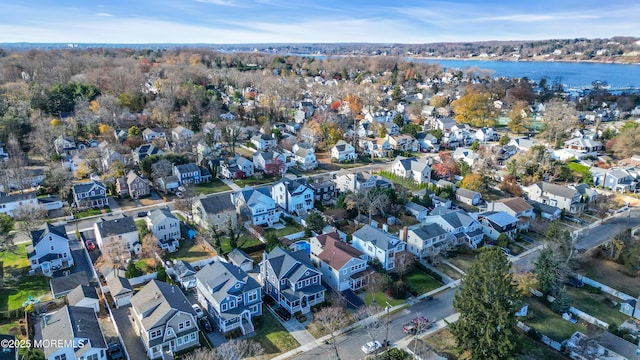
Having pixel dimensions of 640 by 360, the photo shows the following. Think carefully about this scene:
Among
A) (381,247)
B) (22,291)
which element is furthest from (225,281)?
(22,291)

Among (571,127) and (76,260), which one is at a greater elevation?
(571,127)

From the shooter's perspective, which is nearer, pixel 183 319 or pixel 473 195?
pixel 183 319

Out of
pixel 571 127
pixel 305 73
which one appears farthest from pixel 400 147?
pixel 305 73

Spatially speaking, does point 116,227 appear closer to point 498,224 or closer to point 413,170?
point 498,224

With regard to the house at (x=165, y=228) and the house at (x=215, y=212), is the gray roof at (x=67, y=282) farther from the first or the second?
the house at (x=215, y=212)

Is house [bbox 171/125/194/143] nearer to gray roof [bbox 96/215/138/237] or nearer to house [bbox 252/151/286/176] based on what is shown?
house [bbox 252/151/286/176]

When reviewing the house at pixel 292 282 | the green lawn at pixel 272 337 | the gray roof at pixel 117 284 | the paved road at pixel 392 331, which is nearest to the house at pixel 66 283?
the gray roof at pixel 117 284

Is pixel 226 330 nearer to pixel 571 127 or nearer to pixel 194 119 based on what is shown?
pixel 194 119
